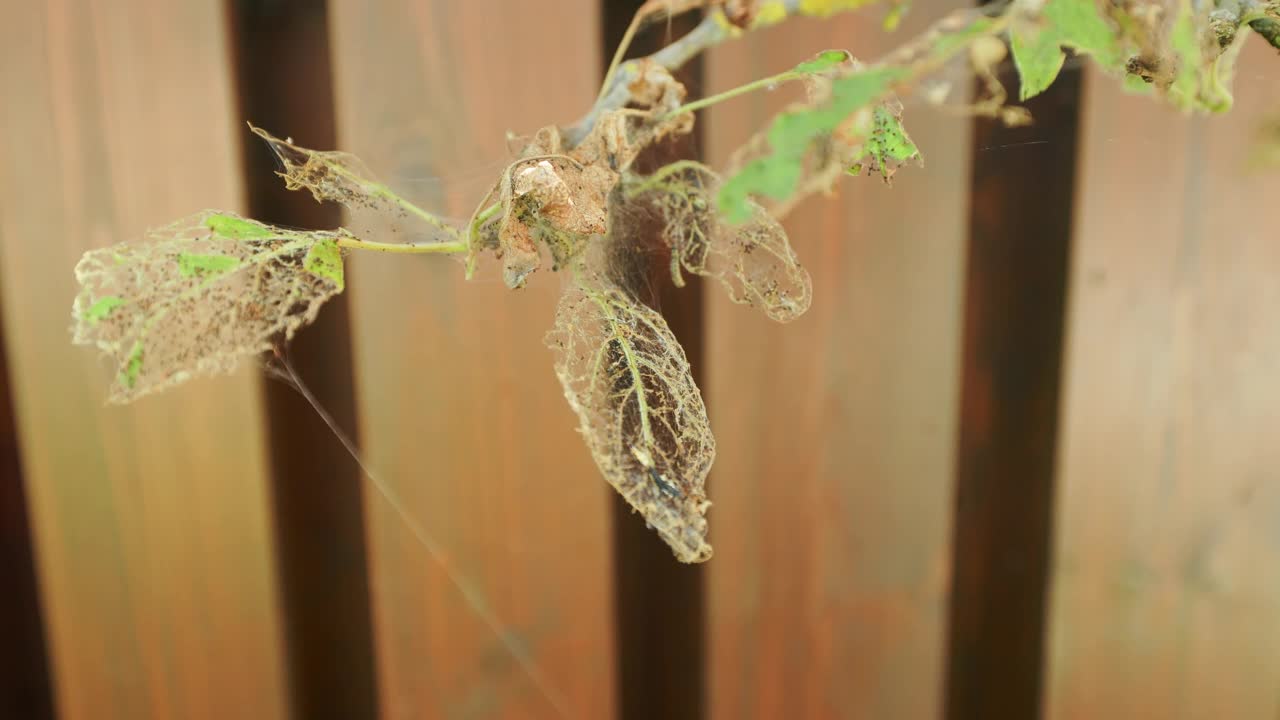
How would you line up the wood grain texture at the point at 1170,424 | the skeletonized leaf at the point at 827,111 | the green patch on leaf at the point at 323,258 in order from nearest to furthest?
the skeletonized leaf at the point at 827,111, the green patch on leaf at the point at 323,258, the wood grain texture at the point at 1170,424

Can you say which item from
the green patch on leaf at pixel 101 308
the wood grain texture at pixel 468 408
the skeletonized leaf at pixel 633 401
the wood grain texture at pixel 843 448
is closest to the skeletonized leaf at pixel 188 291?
the green patch on leaf at pixel 101 308

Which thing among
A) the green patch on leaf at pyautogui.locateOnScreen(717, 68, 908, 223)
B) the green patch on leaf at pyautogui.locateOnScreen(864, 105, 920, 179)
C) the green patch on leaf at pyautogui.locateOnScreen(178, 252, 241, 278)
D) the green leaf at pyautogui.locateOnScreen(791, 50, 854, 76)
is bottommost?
the green patch on leaf at pyautogui.locateOnScreen(178, 252, 241, 278)

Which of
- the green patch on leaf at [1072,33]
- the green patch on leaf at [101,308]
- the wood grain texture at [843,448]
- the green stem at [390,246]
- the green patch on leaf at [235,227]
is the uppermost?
the green patch on leaf at [1072,33]

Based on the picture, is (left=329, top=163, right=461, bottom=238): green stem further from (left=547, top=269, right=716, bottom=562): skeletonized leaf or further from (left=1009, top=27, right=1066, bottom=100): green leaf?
(left=1009, top=27, right=1066, bottom=100): green leaf

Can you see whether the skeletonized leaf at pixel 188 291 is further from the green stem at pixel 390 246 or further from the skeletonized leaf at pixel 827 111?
the skeletonized leaf at pixel 827 111

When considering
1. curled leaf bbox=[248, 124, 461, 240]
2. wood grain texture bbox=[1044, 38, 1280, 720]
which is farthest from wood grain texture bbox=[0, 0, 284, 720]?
wood grain texture bbox=[1044, 38, 1280, 720]

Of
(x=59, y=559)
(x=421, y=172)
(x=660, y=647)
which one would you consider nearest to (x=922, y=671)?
(x=660, y=647)
